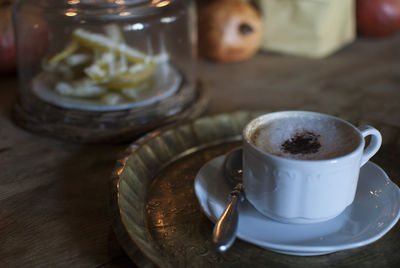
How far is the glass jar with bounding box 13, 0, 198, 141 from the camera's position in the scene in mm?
660

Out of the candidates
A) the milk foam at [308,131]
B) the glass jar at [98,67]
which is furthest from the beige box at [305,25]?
the milk foam at [308,131]

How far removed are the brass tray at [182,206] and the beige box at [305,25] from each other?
0.46 meters

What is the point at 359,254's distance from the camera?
391 mm

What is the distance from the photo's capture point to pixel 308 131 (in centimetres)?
44

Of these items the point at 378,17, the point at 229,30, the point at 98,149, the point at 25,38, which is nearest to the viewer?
the point at 98,149

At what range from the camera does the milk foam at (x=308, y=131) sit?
0.41 meters

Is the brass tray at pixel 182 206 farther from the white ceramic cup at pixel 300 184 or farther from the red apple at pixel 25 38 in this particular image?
the red apple at pixel 25 38

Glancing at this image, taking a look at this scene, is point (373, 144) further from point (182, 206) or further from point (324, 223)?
point (182, 206)

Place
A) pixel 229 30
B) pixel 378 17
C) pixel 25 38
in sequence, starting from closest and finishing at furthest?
1. pixel 25 38
2. pixel 229 30
3. pixel 378 17

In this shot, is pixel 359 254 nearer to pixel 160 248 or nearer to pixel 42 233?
pixel 160 248

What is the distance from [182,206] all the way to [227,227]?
0.09 meters

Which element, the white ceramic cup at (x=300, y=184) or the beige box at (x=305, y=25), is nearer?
the white ceramic cup at (x=300, y=184)

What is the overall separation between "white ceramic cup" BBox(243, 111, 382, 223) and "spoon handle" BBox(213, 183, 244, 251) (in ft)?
0.08

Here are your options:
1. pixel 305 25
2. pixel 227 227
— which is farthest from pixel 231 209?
pixel 305 25
